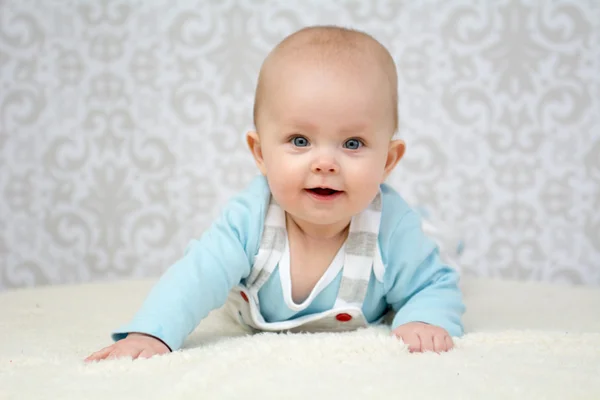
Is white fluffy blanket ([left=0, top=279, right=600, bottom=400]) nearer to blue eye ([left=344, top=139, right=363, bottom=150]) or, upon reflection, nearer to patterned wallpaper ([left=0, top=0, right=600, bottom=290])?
blue eye ([left=344, top=139, right=363, bottom=150])

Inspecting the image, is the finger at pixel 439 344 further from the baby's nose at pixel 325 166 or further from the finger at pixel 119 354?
the finger at pixel 119 354

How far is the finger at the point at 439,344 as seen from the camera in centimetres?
102

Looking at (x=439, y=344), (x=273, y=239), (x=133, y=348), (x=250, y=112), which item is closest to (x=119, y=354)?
(x=133, y=348)

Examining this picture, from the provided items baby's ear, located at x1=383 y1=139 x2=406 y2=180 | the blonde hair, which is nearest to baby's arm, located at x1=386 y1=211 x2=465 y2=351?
baby's ear, located at x1=383 y1=139 x2=406 y2=180

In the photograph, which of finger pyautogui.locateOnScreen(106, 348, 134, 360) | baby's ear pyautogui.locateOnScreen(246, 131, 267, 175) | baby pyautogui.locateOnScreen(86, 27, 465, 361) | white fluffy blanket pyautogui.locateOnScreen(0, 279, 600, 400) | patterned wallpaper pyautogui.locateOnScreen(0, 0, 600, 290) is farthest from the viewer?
patterned wallpaper pyautogui.locateOnScreen(0, 0, 600, 290)

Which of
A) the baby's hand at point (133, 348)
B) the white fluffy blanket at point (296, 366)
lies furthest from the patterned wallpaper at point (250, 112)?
the baby's hand at point (133, 348)

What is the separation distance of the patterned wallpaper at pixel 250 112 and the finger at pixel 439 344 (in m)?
0.98

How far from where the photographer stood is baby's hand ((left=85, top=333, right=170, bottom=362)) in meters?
0.95

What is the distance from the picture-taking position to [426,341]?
104cm

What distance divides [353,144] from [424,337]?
0.30 m

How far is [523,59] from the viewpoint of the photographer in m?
1.96

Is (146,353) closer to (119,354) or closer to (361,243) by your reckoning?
(119,354)

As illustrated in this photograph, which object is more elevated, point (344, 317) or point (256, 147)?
point (256, 147)

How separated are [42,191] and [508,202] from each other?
1.30m
